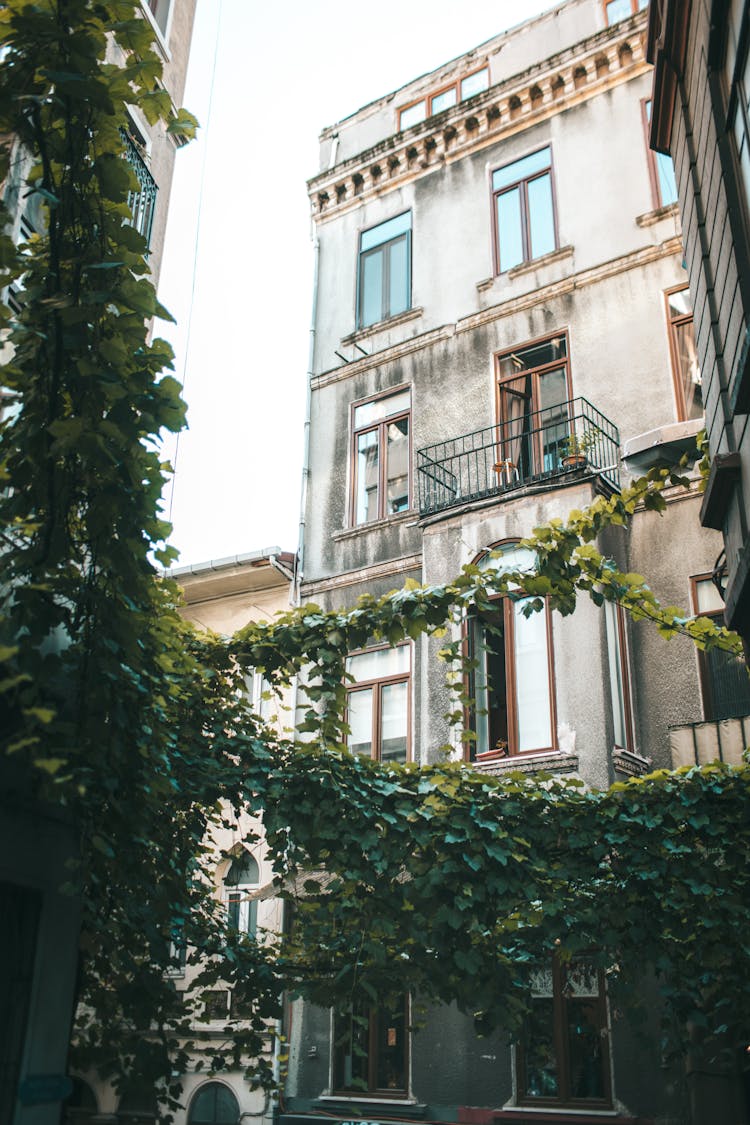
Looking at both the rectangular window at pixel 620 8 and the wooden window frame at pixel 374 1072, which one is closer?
the wooden window frame at pixel 374 1072

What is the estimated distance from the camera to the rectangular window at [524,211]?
59.8 ft

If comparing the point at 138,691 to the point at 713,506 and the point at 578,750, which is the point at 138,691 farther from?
the point at 578,750

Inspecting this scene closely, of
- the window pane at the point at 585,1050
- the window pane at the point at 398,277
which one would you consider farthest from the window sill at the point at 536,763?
the window pane at the point at 398,277

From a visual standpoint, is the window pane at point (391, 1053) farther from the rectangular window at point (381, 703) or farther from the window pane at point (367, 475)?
the window pane at point (367, 475)

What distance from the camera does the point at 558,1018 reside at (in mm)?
13242

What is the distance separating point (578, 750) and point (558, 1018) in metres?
3.25

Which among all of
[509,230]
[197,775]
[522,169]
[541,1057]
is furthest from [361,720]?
[522,169]

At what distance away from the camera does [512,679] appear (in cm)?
1487

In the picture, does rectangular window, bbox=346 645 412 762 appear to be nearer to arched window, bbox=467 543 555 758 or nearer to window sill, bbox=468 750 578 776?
arched window, bbox=467 543 555 758

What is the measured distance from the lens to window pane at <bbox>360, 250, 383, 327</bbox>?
65.9ft

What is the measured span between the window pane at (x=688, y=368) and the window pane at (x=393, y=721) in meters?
5.87

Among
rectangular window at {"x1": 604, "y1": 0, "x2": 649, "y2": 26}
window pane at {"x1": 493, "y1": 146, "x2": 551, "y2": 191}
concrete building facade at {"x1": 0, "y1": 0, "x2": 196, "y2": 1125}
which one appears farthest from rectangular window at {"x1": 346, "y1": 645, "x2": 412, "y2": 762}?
rectangular window at {"x1": 604, "y1": 0, "x2": 649, "y2": 26}

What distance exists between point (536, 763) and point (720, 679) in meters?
2.58

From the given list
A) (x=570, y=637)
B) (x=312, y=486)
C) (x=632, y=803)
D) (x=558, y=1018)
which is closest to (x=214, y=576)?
(x=312, y=486)
